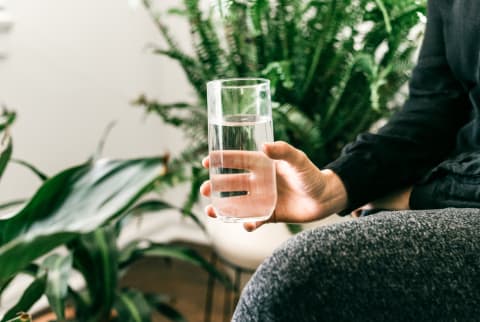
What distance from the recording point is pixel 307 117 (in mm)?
1223

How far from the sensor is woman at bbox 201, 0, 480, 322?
40 cm

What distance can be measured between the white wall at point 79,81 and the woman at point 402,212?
2.56ft

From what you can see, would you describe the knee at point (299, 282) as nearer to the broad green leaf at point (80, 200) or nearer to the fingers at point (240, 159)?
the fingers at point (240, 159)

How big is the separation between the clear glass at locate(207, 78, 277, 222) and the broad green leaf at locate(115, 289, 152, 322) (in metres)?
0.62

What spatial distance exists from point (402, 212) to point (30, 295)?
0.72 meters

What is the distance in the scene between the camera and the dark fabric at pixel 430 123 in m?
0.70

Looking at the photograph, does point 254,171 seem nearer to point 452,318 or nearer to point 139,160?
point 452,318

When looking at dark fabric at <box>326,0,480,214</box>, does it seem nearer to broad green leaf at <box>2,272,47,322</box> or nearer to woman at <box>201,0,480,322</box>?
woman at <box>201,0,480,322</box>

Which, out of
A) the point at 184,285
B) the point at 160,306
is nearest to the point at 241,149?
the point at 160,306

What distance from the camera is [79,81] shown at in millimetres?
1835

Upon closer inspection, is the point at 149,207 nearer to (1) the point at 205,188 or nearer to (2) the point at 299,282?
(1) the point at 205,188

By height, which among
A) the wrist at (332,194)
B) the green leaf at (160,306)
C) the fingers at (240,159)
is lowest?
the green leaf at (160,306)

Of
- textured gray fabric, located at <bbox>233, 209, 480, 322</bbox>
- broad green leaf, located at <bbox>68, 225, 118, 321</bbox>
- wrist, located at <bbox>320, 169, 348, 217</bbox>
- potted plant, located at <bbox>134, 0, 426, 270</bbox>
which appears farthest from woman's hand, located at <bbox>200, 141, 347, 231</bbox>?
broad green leaf, located at <bbox>68, 225, 118, 321</bbox>

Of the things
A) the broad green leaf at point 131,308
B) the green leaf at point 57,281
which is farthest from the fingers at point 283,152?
the broad green leaf at point 131,308
